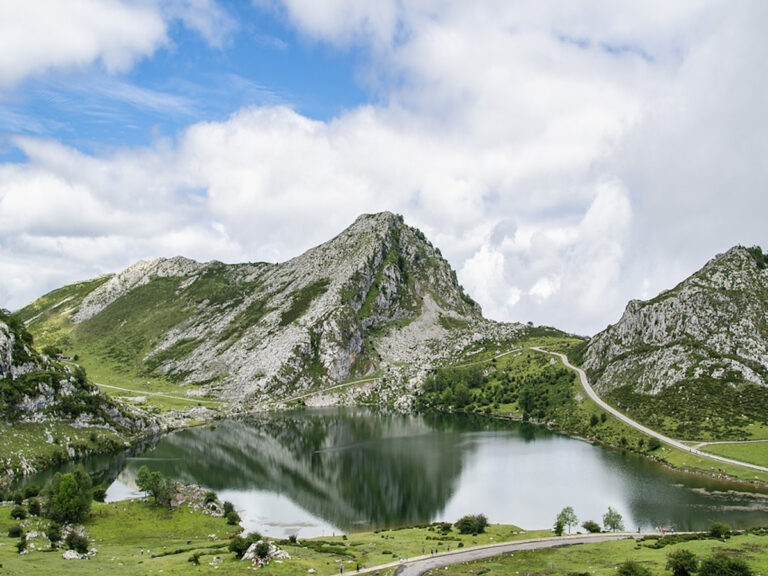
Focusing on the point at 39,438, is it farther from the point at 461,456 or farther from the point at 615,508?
the point at 615,508

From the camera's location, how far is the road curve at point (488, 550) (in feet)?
200

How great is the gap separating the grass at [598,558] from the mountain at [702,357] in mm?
84127

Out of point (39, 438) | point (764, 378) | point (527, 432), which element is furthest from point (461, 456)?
point (39, 438)

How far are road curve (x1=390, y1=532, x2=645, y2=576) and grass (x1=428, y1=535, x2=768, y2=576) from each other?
6.77 feet

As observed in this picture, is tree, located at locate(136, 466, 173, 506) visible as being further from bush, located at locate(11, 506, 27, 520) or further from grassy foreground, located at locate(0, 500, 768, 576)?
bush, located at locate(11, 506, 27, 520)

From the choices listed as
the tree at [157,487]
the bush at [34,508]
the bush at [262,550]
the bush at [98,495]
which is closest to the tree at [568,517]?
the bush at [262,550]

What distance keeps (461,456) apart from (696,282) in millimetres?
113835

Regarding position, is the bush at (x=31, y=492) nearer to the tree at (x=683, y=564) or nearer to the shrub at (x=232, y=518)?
the shrub at (x=232, y=518)

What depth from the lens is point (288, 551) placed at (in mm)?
68250

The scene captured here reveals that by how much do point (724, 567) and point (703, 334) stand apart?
14687cm

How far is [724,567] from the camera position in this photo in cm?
4706

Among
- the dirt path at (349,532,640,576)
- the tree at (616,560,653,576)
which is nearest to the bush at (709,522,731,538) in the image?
the dirt path at (349,532,640,576)

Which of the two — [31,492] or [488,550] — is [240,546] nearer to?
[488,550]

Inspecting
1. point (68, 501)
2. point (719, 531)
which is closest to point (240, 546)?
point (68, 501)
